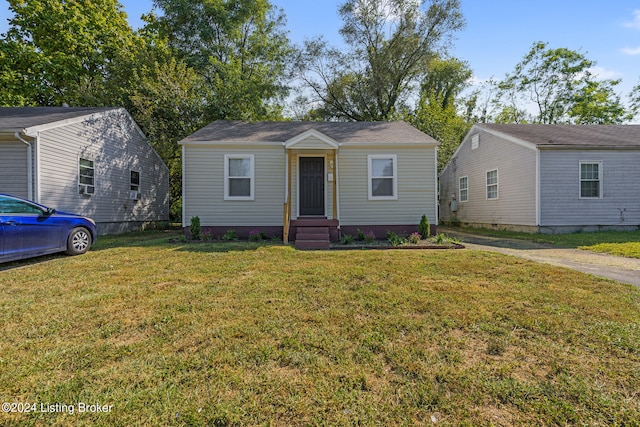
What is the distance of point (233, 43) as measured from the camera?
20.6 metres

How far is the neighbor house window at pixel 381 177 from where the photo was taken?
10.0m

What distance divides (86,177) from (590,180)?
18.7m

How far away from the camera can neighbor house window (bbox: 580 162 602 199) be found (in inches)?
440

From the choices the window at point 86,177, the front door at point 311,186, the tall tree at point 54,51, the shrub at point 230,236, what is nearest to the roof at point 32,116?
the window at point 86,177

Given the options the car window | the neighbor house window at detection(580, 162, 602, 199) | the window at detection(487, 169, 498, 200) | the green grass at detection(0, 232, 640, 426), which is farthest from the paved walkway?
the car window

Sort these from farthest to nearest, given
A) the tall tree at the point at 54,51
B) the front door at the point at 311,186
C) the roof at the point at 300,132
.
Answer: the tall tree at the point at 54,51 → the front door at the point at 311,186 → the roof at the point at 300,132

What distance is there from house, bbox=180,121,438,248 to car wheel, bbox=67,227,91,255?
299cm

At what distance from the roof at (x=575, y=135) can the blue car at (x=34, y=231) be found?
14.3 meters

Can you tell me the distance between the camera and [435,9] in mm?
16906

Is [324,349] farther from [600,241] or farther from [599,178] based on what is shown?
[599,178]

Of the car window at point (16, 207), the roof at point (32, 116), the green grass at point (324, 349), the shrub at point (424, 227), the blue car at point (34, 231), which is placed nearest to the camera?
the green grass at point (324, 349)

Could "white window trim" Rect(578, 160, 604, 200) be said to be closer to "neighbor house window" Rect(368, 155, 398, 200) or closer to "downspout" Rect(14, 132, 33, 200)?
"neighbor house window" Rect(368, 155, 398, 200)

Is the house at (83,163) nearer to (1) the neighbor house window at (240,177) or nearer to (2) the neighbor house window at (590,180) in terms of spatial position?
(1) the neighbor house window at (240,177)

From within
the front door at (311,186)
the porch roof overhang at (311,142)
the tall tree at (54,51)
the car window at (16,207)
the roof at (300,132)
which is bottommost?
the car window at (16,207)
